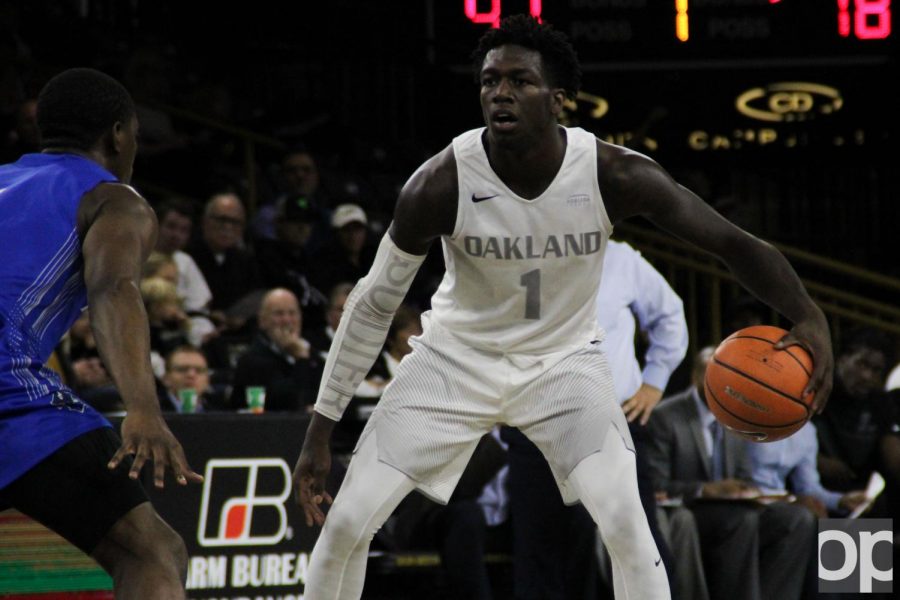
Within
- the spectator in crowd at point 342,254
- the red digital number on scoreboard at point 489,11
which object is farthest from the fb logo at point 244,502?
the red digital number on scoreboard at point 489,11

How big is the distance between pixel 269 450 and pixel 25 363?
97.1 inches

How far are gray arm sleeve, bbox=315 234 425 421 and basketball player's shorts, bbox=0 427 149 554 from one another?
0.97 meters

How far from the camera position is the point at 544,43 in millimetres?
4422

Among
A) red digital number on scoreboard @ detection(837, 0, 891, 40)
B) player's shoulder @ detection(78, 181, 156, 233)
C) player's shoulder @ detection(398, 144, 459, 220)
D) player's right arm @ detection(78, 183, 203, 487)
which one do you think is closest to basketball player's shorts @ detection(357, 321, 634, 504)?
player's shoulder @ detection(398, 144, 459, 220)

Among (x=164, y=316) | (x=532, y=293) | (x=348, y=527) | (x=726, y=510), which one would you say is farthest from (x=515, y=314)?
(x=164, y=316)

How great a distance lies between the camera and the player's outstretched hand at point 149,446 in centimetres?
351

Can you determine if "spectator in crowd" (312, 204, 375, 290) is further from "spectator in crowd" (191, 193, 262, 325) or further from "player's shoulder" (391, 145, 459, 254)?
"player's shoulder" (391, 145, 459, 254)

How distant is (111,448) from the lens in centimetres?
377

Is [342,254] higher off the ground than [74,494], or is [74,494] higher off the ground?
[74,494]

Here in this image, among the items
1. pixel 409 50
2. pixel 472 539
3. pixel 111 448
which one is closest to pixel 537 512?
pixel 472 539

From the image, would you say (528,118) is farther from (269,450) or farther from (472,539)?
(472,539)

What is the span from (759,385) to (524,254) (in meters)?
0.81

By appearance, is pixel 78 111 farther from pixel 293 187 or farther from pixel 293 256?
pixel 293 187

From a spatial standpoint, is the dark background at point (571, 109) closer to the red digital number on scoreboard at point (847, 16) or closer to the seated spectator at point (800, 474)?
the red digital number on scoreboard at point (847, 16)
